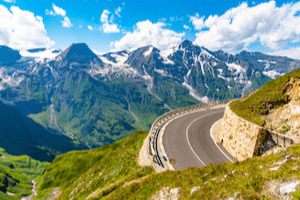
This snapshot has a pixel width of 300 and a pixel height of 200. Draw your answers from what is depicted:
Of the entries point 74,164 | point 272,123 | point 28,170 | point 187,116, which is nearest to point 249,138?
point 272,123

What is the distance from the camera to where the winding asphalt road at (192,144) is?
64.3 feet

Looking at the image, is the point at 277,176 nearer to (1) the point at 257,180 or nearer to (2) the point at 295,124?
(1) the point at 257,180

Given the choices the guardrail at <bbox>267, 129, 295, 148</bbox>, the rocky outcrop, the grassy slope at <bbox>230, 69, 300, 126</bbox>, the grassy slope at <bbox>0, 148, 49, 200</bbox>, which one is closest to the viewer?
the guardrail at <bbox>267, 129, 295, 148</bbox>

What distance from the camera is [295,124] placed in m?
16.8

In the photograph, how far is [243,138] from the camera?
1930 cm

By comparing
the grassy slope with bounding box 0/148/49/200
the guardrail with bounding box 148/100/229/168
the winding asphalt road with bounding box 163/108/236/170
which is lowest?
the grassy slope with bounding box 0/148/49/200

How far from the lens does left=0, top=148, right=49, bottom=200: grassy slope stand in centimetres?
8813

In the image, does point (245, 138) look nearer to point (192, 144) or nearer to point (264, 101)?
point (264, 101)

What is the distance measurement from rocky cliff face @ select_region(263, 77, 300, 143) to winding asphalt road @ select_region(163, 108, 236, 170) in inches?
270

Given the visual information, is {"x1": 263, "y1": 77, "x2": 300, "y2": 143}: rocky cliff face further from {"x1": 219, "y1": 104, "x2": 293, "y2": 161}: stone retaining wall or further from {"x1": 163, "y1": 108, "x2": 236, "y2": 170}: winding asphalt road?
{"x1": 163, "y1": 108, "x2": 236, "y2": 170}: winding asphalt road

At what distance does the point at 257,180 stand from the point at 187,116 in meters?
31.7

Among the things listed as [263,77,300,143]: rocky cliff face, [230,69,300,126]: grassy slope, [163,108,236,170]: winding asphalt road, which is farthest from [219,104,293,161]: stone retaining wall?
[263,77,300,143]: rocky cliff face

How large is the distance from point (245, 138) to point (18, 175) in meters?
155

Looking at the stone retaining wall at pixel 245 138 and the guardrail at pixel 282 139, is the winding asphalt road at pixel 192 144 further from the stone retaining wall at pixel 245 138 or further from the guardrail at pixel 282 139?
the guardrail at pixel 282 139
